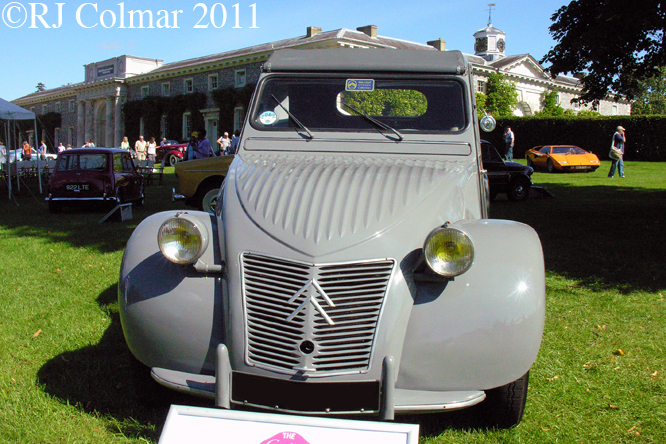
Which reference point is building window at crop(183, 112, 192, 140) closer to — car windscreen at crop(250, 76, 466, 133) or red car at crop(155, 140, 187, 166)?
red car at crop(155, 140, 187, 166)

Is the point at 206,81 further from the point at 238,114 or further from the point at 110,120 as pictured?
the point at 110,120

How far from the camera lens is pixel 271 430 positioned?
7.28 feet

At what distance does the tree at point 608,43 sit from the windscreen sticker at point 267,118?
26.5 feet

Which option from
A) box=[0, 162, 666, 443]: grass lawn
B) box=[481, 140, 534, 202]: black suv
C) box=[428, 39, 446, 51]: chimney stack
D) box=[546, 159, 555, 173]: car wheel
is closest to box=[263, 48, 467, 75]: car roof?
box=[0, 162, 666, 443]: grass lawn

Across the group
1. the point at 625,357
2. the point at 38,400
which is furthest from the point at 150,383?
the point at 625,357

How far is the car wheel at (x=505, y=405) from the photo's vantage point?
2.98 metres

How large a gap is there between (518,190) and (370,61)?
440 inches

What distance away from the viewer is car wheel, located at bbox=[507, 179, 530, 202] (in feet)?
47.5

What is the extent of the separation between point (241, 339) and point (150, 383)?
93cm

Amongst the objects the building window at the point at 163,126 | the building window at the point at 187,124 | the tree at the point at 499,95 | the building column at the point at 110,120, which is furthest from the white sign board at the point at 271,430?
the building column at the point at 110,120

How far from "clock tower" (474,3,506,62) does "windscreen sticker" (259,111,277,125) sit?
190 ft

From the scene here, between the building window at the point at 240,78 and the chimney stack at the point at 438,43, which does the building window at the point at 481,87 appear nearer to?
the chimney stack at the point at 438,43

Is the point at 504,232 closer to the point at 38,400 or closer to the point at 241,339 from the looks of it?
the point at 241,339

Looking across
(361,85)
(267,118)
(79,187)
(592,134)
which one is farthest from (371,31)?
(267,118)
